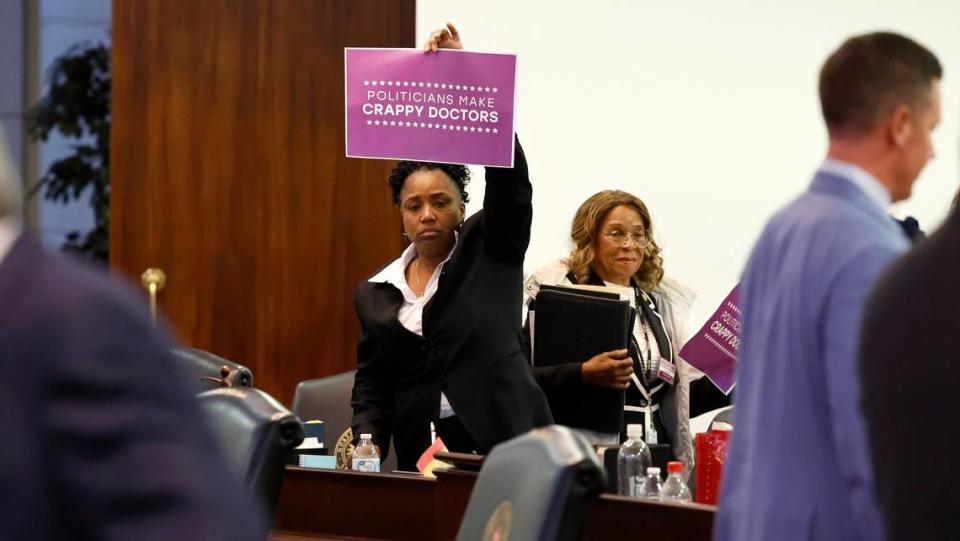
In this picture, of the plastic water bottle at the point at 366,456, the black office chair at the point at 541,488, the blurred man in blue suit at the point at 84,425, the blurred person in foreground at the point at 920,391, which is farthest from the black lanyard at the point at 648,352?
the blurred man in blue suit at the point at 84,425

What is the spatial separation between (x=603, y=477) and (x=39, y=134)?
6761 mm

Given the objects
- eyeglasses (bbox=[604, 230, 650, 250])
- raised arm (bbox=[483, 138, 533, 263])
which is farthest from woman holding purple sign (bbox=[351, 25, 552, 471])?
eyeglasses (bbox=[604, 230, 650, 250])

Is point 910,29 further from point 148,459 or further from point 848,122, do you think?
point 148,459

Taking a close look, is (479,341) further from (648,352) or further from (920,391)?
(920,391)

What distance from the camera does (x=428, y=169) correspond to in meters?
3.88

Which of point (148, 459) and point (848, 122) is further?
point (848, 122)

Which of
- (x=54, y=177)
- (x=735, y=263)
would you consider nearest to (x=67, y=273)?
(x=735, y=263)

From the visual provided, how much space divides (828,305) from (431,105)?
199 centimetres

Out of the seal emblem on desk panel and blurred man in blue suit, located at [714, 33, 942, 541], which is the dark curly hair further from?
blurred man in blue suit, located at [714, 33, 942, 541]

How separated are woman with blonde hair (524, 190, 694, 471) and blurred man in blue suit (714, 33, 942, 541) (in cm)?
208

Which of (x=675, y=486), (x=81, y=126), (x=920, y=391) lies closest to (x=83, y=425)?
(x=920, y=391)

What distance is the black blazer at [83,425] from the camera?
36.3 inches

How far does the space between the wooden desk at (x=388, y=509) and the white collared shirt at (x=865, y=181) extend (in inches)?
34.0

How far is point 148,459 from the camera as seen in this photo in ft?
3.06
